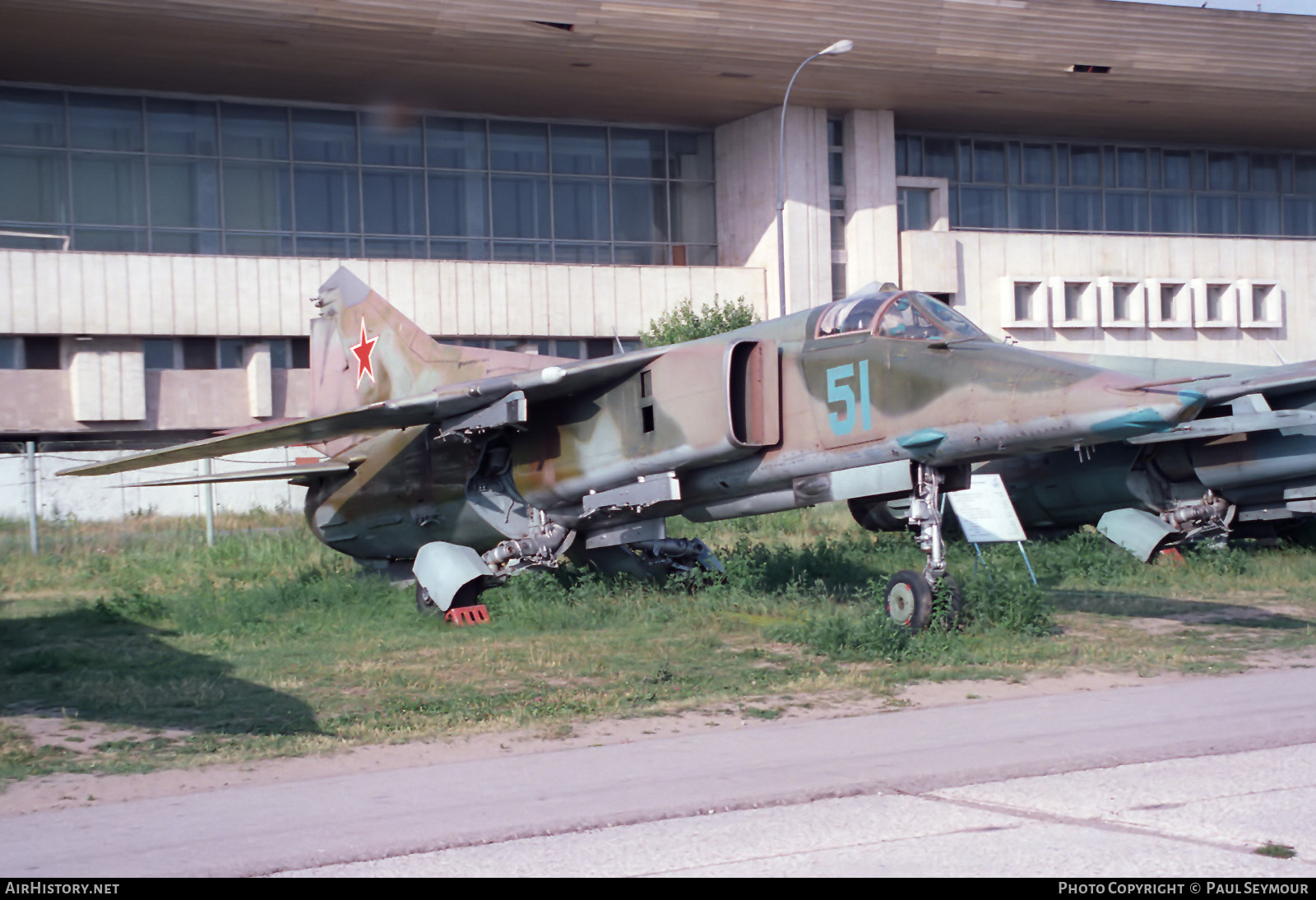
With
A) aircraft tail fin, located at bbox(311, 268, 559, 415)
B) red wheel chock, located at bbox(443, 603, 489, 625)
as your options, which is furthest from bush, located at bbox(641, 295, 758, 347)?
red wheel chock, located at bbox(443, 603, 489, 625)

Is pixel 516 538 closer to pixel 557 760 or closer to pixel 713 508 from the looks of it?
pixel 713 508

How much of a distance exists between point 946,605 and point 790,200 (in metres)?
31.2

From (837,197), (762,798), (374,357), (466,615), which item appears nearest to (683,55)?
(837,197)

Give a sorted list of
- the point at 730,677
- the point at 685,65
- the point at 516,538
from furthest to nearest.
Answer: the point at 685,65 → the point at 516,538 → the point at 730,677

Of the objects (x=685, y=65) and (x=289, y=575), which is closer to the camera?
(x=289, y=575)

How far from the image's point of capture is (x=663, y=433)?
1362 centimetres

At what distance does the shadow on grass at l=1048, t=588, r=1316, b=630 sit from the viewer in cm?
1387

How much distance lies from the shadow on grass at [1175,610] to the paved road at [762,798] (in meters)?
4.91

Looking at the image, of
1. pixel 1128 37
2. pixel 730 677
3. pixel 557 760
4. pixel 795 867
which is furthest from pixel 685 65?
pixel 795 867

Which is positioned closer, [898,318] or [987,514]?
[898,318]

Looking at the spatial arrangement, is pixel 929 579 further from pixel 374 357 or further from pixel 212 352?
pixel 212 352

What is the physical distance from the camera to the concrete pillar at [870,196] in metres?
42.8

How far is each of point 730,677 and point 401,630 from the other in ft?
16.3

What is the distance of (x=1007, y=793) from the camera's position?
684 cm
